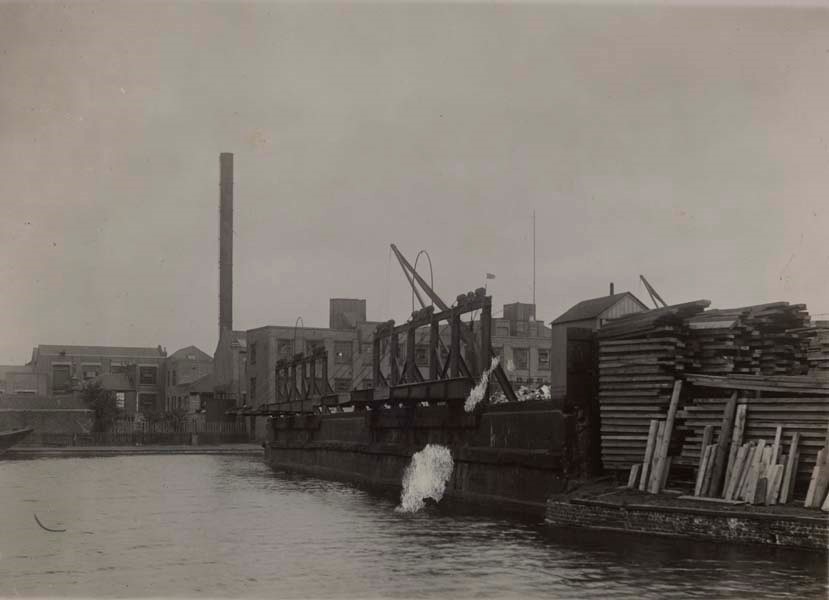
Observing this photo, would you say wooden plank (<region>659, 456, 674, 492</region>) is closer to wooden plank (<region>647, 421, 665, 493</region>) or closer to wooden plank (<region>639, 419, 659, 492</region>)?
wooden plank (<region>647, 421, 665, 493</region>)

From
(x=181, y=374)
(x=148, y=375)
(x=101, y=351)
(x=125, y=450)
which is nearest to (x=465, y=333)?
(x=125, y=450)

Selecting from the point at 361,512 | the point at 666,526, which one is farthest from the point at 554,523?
the point at 361,512

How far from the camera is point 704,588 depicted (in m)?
11.6

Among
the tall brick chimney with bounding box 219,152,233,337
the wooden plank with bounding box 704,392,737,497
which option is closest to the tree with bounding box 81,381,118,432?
the tall brick chimney with bounding box 219,152,233,337

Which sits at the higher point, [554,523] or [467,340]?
[467,340]

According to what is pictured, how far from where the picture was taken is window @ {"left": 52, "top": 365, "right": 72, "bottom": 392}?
9419 cm

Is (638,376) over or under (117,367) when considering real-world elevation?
under

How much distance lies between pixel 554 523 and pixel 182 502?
430 inches

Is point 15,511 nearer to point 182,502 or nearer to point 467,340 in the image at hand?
point 182,502

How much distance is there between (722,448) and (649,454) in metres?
1.54

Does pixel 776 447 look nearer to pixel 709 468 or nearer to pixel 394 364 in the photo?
pixel 709 468

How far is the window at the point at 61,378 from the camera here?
94.2 m

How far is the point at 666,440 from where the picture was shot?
1683 centimetres

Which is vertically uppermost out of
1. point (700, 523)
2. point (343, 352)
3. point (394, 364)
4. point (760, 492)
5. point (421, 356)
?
point (343, 352)
